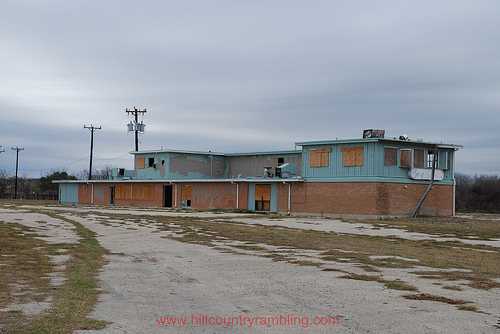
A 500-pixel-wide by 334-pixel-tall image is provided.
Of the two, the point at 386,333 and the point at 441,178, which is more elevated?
the point at 441,178

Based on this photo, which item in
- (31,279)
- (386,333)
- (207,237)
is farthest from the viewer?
(207,237)

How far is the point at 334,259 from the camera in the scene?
44.3 ft

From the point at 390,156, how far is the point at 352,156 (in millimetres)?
2524

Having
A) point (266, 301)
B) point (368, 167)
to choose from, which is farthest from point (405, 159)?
point (266, 301)

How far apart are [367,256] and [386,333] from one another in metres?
7.69

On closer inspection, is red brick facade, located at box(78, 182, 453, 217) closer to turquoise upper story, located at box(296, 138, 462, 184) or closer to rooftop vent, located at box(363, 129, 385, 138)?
turquoise upper story, located at box(296, 138, 462, 184)

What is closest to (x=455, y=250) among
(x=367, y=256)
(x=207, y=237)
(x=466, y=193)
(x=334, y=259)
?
(x=367, y=256)

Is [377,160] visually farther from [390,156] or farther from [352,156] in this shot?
[352,156]

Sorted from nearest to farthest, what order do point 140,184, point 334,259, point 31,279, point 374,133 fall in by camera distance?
point 31,279 → point 334,259 → point 374,133 → point 140,184

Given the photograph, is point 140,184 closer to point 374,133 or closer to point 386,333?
point 374,133

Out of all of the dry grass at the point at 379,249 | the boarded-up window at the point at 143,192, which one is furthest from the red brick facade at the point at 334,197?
the dry grass at the point at 379,249

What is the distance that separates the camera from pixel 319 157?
38.8 meters

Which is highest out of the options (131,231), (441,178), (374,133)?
(374,133)

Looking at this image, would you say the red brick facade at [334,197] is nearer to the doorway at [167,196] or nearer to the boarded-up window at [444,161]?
the boarded-up window at [444,161]
